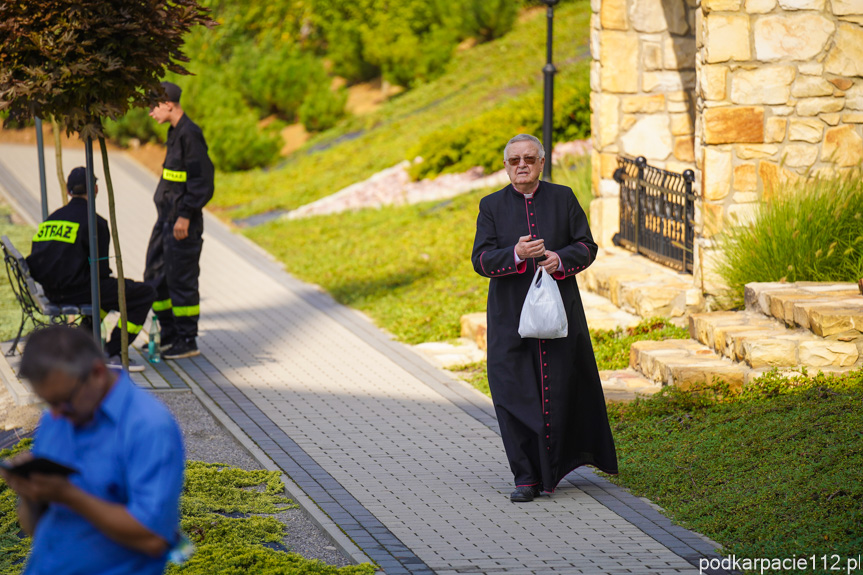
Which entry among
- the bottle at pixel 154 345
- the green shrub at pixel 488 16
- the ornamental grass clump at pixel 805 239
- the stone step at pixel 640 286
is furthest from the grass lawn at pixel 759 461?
the green shrub at pixel 488 16

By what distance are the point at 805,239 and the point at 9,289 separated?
9059 millimetres

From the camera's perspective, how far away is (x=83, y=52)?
A: 249 inches

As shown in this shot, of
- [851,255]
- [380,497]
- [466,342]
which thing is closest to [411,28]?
[466,342]

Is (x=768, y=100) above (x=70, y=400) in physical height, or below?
above

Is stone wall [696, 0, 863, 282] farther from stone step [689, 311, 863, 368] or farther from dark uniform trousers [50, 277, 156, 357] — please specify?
dark uniform trousers [50, 277, 156, 357]

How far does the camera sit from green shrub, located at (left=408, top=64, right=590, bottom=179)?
1645 centimetres

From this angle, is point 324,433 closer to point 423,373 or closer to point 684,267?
point 423,373

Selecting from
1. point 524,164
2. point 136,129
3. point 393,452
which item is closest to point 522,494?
point 393,452

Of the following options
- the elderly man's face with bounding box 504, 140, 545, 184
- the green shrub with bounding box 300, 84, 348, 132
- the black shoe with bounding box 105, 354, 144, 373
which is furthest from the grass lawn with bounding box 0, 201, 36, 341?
the green shrub with bounding box 300, 84, 348, 132

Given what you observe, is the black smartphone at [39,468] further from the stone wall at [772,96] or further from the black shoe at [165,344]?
the black shoe at [165,344]

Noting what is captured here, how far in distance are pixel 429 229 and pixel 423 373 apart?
608cm

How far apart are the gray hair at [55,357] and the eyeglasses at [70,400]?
1cm

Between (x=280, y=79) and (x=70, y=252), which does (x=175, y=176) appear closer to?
(x=70, y=252)

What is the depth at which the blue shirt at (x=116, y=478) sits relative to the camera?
275 cm
